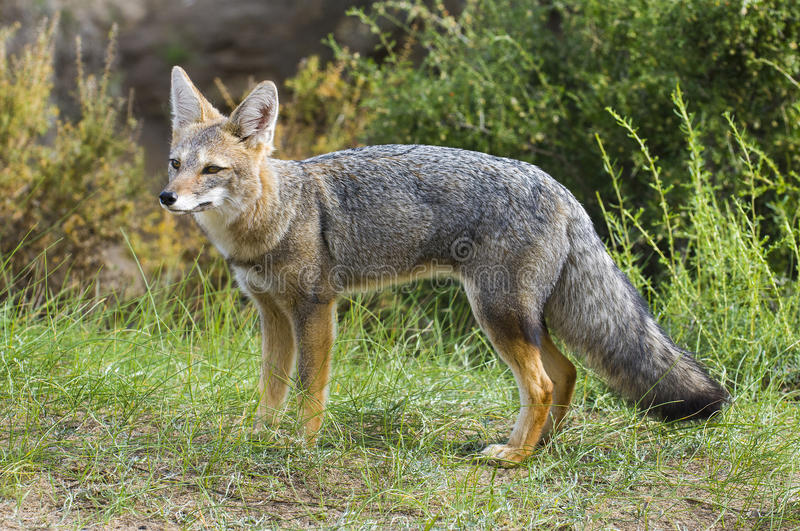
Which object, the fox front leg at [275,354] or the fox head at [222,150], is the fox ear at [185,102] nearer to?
the fox head at [222,150]

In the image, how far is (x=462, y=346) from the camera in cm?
496

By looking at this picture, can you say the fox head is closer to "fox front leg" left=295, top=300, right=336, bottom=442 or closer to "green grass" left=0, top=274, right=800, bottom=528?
"fox front leg" left=295, top=300, right=336, bottom=442

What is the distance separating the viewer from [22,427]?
11.0ft

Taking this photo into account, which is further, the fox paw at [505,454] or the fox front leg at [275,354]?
the fox front leg at [275,354]

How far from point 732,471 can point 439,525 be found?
4.35 feet

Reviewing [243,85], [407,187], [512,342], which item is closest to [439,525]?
[512,342]

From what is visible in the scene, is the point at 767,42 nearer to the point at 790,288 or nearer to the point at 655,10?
the point at 655,10

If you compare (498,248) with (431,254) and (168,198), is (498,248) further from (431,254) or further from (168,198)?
(168,198)

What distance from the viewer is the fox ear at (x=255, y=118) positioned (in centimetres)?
360

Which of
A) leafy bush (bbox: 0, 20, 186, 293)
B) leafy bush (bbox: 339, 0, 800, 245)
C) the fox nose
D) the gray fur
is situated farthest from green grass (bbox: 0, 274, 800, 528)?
leafy bush (bbox: 0, 20, 186, 293)

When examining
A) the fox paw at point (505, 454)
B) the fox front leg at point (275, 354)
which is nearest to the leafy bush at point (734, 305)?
the fox paw at point (505, 454)

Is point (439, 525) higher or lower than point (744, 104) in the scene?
lower

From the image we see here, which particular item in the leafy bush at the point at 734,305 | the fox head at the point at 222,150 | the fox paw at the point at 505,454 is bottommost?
the fox paw at the point at 505,454

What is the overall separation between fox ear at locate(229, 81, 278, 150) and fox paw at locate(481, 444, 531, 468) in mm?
1773
